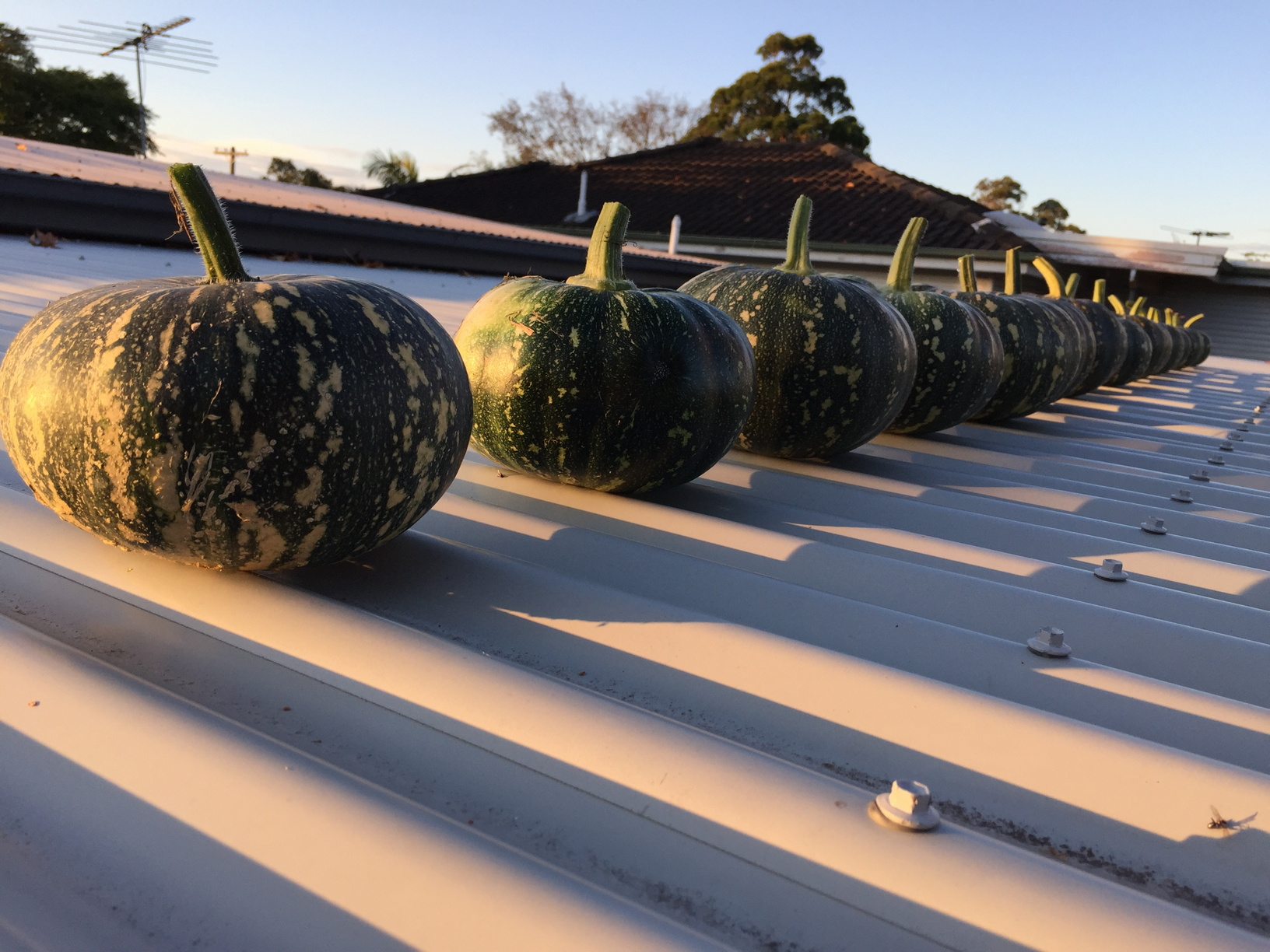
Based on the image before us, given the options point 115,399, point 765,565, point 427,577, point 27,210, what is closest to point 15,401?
point 115,399

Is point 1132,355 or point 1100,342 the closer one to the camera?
point 1100,342

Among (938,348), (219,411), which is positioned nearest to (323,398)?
(219,411)

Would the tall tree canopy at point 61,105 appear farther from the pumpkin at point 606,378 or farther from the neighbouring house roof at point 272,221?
the pumpkin at point 606,378

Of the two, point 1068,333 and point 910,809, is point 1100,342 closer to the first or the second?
point 1068,333

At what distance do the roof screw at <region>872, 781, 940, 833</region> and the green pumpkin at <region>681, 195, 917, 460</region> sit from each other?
6.85ft

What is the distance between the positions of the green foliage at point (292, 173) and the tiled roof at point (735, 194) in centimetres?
2211

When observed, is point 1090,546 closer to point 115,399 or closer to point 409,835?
point 409,835

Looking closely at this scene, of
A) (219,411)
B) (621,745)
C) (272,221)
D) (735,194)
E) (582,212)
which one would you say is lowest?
(621,745)

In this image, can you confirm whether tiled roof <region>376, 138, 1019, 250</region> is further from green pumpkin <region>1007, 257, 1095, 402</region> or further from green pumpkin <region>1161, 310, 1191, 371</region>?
green pumpkin <region>1007, 257, 1095, 402</region>

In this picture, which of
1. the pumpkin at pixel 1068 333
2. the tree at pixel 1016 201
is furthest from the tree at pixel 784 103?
the pumpkin at pixel 1068 333

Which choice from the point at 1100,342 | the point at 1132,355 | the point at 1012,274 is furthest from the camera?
the point at 1132,355

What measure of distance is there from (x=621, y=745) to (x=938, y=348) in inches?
119

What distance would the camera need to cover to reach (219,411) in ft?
5.02

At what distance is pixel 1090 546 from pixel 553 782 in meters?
1.89
